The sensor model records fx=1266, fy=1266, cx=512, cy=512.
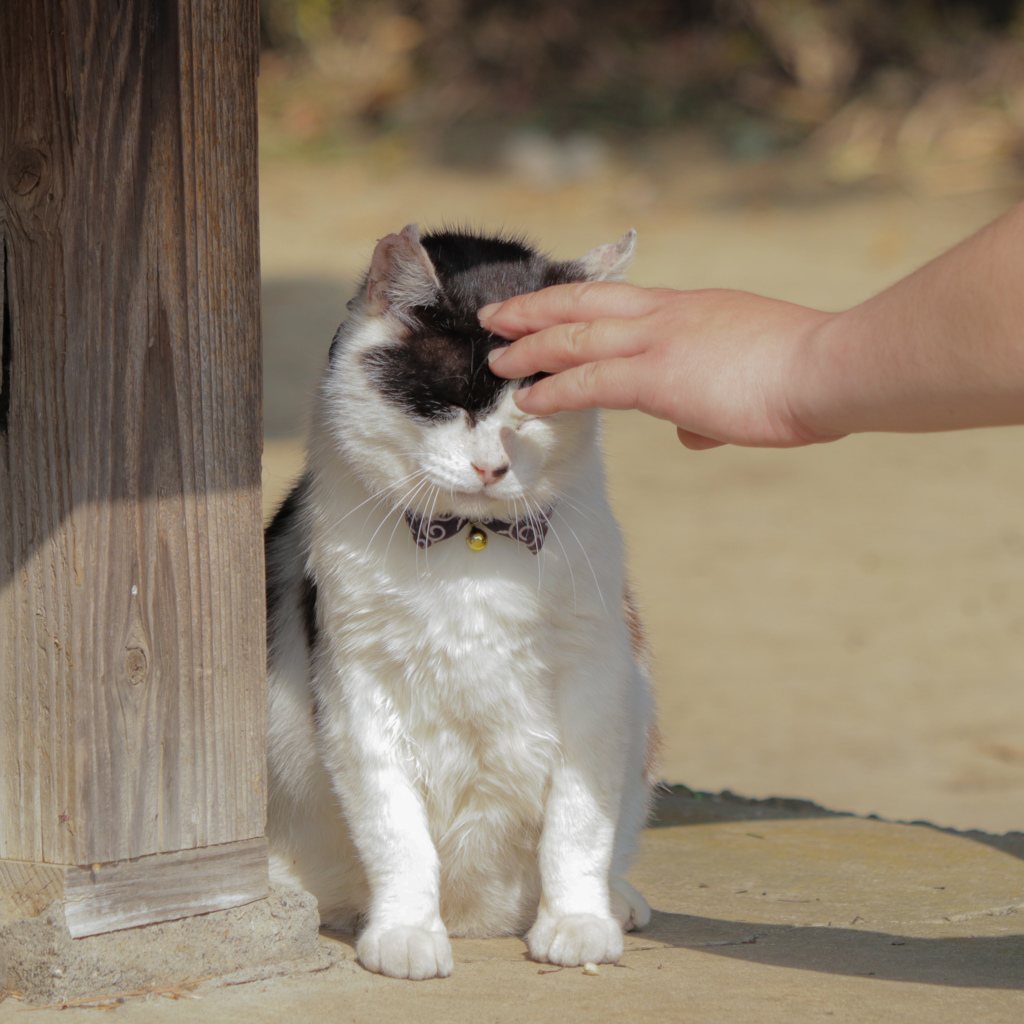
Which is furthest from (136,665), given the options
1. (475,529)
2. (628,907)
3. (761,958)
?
(761,958)

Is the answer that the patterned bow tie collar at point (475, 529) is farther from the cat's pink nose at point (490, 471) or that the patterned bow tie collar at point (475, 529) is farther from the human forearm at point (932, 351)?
the human forearm at point (932, 351)

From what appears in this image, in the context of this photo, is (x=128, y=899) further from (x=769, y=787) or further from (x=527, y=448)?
(x=769, y=787)

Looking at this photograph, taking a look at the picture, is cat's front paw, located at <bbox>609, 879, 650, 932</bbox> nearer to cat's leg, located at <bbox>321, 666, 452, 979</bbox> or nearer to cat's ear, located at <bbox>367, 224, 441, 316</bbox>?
cat's leg, located at <bbox>321, 666, 452, 979</bbox>

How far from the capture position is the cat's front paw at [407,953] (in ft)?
6.89

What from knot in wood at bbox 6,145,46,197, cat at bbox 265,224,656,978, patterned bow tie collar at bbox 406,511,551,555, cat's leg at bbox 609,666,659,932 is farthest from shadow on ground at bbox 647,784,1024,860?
knot in wood at bbox 6,145,46,197

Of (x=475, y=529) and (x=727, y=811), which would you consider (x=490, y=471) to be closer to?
(x=475, y=529)

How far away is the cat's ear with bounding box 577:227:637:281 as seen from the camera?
2406 millimetres

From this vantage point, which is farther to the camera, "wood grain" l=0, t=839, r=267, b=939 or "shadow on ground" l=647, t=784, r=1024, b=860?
"shadow on ground" l=647, t=784, r=1024, b=860

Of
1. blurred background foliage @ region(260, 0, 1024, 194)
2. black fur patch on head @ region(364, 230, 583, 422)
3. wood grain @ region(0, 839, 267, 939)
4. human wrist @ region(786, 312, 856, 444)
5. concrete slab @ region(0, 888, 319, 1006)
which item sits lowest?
concrete slab @ region(0, 888, 319, 1006)

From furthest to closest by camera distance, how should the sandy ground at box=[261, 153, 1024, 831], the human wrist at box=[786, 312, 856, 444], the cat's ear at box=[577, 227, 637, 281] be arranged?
the sandy ground at box=[261, 153, 1024, 831], the cat's ear at box=[577, 227, 637, 281], the human wrist at box=[786, 312, 856, 444]

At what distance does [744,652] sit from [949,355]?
477 cm

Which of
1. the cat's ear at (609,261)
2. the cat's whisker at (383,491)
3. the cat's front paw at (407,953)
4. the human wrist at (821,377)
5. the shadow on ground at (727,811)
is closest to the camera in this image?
the human wrist at (821,377)

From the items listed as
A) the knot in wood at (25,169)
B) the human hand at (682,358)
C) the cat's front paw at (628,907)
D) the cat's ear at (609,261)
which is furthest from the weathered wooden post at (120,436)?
the cat's front paw at (628,907)

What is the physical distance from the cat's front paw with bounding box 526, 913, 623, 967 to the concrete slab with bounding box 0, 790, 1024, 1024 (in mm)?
28
